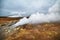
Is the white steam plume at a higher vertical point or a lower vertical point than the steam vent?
higher

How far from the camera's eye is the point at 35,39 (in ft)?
4.76

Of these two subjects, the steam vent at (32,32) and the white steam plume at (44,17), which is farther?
the white steam plume at (44,17)

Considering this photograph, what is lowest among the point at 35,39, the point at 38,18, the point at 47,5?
the point at 35,39

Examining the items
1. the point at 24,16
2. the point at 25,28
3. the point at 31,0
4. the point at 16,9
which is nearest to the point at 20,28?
the point at 25,28

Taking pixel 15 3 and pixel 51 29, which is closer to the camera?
pixel 51 29

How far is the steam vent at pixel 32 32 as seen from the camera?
57.8 inches

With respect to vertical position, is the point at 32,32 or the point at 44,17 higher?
the point at 44,17

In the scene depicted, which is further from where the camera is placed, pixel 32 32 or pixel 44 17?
pixel 44 17

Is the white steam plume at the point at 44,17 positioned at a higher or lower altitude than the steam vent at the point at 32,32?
higher

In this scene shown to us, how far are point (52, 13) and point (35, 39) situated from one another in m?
0.44

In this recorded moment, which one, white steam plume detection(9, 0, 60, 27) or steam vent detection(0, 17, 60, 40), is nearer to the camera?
steam vent detection(0, 17, 60, 40)

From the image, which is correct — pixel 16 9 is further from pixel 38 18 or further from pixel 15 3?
pixel 38 18

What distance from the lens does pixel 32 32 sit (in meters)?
1.55

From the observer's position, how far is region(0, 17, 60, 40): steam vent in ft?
4.82
